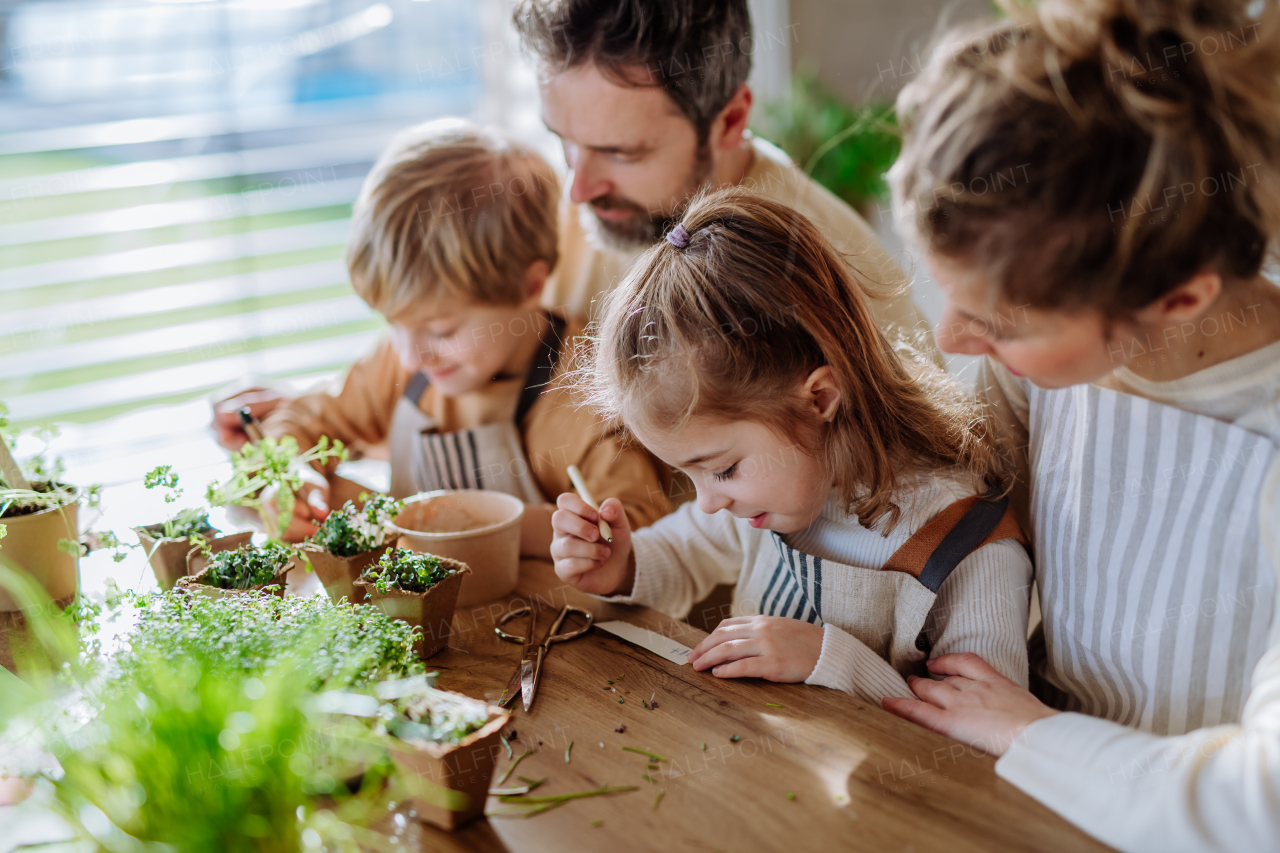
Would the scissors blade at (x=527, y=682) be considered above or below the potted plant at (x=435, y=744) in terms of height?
below

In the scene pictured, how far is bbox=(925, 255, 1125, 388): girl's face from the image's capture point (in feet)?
3.00

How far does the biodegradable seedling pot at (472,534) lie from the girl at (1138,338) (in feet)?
1.88

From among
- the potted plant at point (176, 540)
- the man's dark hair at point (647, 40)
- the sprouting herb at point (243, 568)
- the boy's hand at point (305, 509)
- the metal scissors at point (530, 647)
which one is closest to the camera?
the metal scissors at point (530, 647)

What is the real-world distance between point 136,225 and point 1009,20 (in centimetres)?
380

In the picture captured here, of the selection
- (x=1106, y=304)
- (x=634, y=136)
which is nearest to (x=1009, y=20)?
(x=1106, y=304)

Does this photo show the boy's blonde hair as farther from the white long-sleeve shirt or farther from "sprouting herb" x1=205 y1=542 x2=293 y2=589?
the white long-sleeve shirt

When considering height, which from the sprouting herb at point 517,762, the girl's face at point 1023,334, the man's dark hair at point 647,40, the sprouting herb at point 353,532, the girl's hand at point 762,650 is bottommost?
the sprouting herb at point 517,762

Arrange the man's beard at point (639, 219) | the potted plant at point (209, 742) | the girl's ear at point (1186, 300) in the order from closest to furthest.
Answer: the potted plant at point (209, 742), the girl's ear at point (1186, 300), the man's beard at point (639, 219)

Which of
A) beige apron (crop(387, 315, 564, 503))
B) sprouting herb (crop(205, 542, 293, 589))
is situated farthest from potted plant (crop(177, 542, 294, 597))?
beige apron (crop(387, 315, 564, 503))

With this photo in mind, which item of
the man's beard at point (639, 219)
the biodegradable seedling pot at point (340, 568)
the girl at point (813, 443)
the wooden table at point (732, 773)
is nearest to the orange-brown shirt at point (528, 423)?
the man's beard at point (639, 219)

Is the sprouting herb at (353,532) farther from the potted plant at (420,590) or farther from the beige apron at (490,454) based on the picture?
the beige apron at (490,454)

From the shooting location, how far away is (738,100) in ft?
5.97

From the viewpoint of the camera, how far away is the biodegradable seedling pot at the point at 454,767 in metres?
0.84

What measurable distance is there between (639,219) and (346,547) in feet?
2.93
